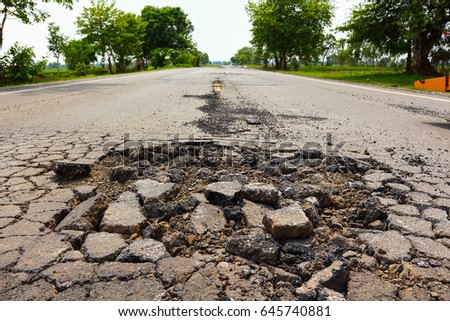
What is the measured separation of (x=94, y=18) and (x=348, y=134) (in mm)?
34842

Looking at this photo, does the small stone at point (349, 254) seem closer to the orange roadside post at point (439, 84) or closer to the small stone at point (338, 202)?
the small stone at point (338, 202)

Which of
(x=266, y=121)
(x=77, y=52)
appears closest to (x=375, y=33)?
(x=266, y=121)

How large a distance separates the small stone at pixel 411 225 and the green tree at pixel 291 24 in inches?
1593

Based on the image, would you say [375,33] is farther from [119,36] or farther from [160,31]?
[160,31]

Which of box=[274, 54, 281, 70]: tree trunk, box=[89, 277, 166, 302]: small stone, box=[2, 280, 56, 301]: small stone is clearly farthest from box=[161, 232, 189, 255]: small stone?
box=[274, 54, 281, 70]: tree trunk

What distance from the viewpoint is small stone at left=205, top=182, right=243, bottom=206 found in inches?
84.0

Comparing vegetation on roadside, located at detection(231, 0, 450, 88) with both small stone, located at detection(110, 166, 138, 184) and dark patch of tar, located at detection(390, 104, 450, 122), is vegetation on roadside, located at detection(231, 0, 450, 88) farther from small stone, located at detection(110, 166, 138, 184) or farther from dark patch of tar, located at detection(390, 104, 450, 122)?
small stone, located at detection(110, 166, 138, 184)

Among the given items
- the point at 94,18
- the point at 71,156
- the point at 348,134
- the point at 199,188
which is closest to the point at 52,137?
the point at 71,156

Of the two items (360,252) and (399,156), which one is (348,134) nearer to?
(399,156)

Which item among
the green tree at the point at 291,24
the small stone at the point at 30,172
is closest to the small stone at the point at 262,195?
the small stone at the point at 30,172

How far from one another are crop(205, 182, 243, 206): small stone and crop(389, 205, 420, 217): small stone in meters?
0.96

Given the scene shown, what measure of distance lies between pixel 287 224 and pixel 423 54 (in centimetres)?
2135

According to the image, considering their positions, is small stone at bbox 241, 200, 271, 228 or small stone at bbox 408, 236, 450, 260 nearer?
small stone at bbox 408, 236, 450, 260
